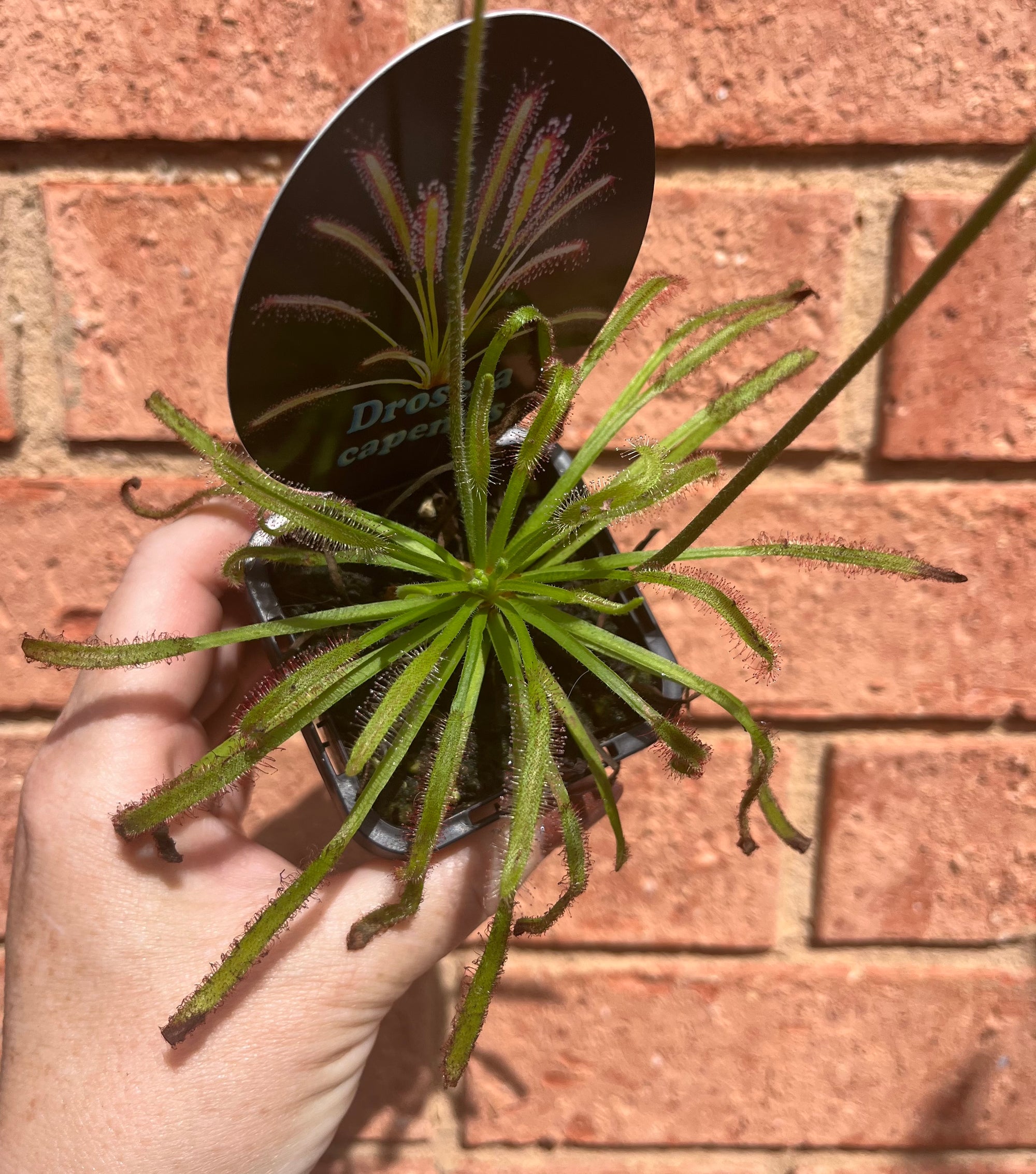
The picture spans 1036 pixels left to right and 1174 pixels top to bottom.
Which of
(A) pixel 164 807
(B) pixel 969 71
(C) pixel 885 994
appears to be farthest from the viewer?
(C) pixel 885 994

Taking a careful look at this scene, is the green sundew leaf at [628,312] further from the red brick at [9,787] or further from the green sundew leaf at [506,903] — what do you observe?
the red brick at [9,787]

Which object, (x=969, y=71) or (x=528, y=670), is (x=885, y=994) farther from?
(x=969, y=71)

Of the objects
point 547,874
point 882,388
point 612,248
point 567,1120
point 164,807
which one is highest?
point 612,248

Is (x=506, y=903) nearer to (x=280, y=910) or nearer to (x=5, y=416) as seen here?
(x=280, y=910)

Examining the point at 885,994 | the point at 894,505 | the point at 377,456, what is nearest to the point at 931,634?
the point at 894,505

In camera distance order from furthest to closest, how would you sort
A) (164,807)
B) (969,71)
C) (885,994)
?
(885,994) → (969,71) → (164,807)
